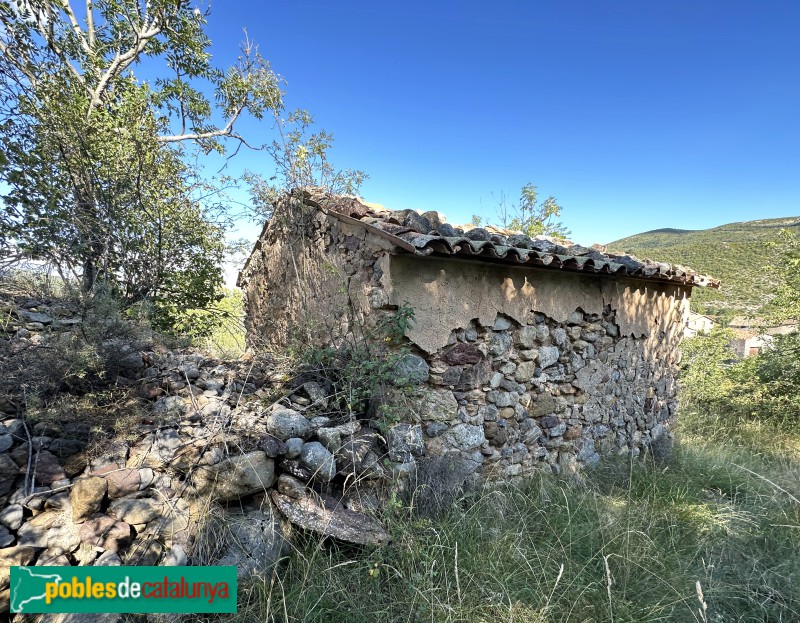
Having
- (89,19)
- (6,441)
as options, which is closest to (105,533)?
(6,441)

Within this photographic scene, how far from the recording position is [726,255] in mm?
18719

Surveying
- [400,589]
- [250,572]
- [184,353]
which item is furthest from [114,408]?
[400,589]

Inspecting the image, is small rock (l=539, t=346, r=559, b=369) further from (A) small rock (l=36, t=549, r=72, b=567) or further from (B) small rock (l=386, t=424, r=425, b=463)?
(A) small rock (l=36, t=549, r=72, b=567)

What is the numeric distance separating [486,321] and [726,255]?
21686 millimetres

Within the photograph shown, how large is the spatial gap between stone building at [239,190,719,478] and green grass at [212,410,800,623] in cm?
56

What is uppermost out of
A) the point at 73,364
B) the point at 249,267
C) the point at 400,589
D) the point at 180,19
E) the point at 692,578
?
the point at 180,19

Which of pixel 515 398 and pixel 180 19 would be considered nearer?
pixel 515 398

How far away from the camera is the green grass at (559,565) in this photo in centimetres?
215

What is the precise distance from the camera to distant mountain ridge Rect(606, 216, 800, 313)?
30.1 feet

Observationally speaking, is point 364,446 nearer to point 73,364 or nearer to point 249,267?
point 73,364

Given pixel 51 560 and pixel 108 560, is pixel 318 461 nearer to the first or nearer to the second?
pixel 108 560

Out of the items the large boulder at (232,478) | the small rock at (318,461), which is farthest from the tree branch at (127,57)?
the small rock at (318,461)

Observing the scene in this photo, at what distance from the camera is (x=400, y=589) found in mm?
2266

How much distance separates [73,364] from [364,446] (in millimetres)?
2108
